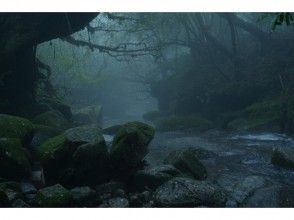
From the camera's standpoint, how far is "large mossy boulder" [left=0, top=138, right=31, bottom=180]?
7.79 metres

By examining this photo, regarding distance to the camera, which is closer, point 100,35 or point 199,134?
point 199,134

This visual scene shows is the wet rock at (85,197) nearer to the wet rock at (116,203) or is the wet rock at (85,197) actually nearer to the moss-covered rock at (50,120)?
the wet rock at (116,203)

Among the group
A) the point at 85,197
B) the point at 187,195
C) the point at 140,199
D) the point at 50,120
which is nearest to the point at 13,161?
the point at 85,197

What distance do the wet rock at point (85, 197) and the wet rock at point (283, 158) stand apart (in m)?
4.39

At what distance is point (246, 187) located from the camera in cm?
786

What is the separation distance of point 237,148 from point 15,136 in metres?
5.94

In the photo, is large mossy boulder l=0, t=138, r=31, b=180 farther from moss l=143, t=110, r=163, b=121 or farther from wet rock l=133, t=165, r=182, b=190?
moss l=143, t=110, r=163, b=121

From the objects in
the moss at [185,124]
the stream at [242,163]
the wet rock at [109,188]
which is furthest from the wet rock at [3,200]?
the moss at [185,124]

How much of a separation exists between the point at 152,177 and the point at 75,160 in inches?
59.7

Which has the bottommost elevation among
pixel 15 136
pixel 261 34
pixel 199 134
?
pixel 199 134

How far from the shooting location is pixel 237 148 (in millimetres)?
11359

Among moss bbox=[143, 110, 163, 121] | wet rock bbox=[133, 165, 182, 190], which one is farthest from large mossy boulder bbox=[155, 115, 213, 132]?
wet rock bbox=[133, 165, 182, 190]
